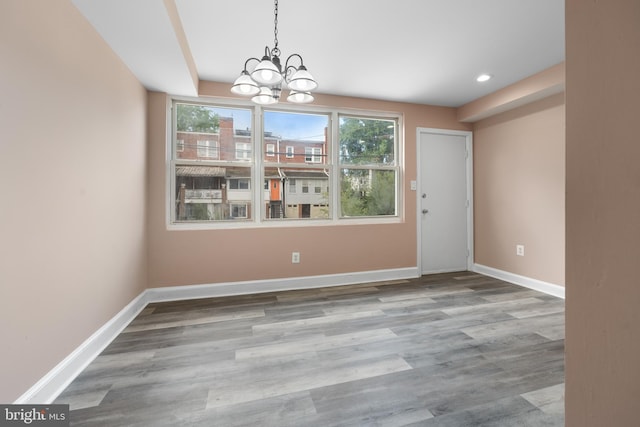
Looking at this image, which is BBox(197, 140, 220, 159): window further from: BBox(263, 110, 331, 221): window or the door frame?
the door frame

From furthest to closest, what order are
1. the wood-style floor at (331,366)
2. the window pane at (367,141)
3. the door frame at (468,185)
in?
1. the door frame at (468,185)
2. the window pane at (367,141)
3. the wood-style floor at (331,366)

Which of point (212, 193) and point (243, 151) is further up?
point (243, 151)

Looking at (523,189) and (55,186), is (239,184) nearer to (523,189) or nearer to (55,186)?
(55,186)

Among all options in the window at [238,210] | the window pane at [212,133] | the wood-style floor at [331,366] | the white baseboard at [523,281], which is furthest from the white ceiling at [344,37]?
the white baseboard at [523,281]

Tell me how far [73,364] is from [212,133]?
2456mm

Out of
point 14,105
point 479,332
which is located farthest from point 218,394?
point 479,332

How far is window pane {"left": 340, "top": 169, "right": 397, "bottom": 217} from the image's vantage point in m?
3.64

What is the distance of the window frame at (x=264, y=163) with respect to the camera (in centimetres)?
305

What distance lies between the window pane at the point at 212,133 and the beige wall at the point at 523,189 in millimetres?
3401

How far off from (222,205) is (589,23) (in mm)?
3188

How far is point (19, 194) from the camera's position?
1.28 metres

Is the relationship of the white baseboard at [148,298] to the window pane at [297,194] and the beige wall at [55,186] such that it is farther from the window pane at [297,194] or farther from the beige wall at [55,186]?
the window pane at [297,194]

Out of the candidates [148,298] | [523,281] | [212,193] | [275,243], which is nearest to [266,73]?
[212,193]

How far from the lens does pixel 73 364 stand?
1637 millimetres
